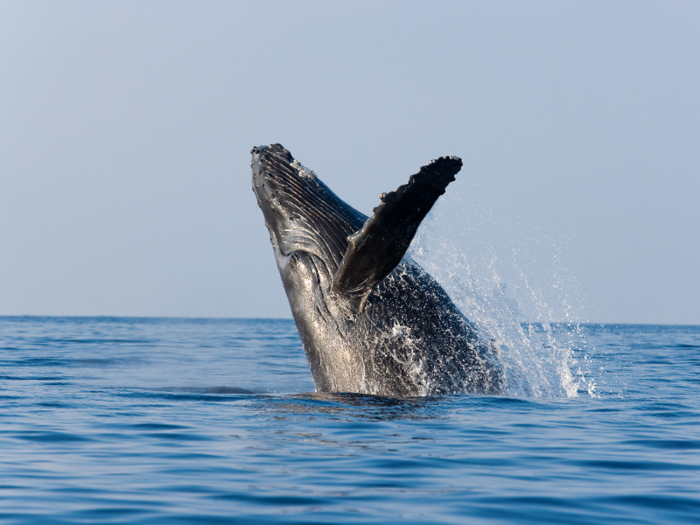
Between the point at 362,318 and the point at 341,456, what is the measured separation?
10.5 feet

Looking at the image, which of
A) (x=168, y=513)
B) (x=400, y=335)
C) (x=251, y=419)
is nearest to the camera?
(x=168, y=513)

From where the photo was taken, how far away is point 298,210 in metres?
11.3

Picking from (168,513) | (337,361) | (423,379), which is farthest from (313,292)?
(168,513)

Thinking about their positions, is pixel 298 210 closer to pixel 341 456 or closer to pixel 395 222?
pixel 395 222

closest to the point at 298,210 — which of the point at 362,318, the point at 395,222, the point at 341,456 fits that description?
the point at 362,318

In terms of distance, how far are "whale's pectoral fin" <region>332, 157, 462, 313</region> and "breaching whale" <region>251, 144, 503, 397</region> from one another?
616mm

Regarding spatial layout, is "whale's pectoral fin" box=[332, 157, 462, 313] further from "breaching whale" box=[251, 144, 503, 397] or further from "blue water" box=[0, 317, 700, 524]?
"blue water" box=[0, 317, 700, 524]

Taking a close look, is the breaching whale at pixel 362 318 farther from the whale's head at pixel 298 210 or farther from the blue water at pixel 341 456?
the blue water at pixel 341 456

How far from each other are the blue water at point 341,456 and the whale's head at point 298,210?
6.49ft

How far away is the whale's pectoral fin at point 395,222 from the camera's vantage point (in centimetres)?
835

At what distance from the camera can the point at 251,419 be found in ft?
30.9

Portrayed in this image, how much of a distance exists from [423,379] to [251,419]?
2.28m

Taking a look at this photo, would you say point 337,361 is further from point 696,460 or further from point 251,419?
point 696,460

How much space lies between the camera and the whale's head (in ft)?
36.1
